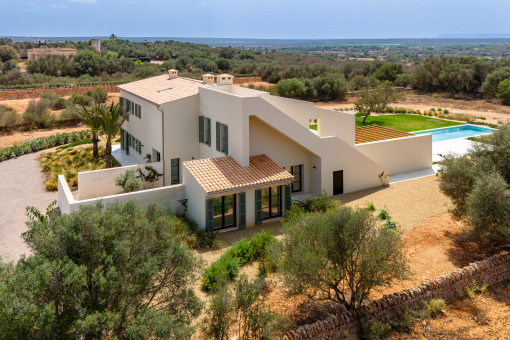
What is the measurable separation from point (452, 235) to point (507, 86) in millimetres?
43766

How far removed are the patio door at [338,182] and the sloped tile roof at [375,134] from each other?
4968 mm

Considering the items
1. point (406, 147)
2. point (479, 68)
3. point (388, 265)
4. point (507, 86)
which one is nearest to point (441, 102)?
point (507, 86)

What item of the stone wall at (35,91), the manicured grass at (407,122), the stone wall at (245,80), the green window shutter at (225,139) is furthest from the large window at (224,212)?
the stone wall at (245,80)

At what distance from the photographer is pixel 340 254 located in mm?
10391

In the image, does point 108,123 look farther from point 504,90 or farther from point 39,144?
point 504,90

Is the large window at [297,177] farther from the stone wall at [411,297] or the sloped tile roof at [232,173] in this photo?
the stone wall at [411,297]

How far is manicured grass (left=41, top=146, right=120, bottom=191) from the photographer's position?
22862 millimetres

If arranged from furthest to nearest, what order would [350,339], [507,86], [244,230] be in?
[507,86]
[244,230]
[350,339]

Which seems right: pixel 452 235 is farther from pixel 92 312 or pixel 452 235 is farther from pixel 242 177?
pixel 92 312

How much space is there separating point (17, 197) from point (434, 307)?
1853cm

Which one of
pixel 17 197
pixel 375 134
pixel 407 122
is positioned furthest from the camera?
pixel 407 122

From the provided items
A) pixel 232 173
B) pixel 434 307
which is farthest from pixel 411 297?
pixel 232 173

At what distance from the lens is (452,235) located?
1580 cm

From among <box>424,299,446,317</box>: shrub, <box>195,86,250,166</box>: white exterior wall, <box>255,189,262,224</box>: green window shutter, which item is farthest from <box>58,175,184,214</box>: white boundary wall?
<box>424,299,446,317</box>: shrub
